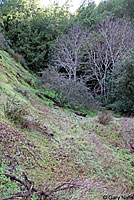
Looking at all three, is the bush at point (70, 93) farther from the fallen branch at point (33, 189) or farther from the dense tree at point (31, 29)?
the dense tree at point (31, 29)

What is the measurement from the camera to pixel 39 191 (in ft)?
Result: 7.09

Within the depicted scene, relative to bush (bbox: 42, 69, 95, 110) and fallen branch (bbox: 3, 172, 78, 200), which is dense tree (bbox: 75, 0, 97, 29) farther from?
fallen branch (bbox: 3, 172, 78, 200)

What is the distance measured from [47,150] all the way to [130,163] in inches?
80.5

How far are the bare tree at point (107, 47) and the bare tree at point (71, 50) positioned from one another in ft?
2.93

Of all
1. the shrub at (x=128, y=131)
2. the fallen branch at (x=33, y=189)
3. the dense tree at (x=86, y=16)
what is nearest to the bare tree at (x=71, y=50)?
the dense tree at (x=86, y=16)

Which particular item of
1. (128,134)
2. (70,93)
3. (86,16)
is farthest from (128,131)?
(86,16)

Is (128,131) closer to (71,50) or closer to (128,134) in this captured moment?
(128,134)

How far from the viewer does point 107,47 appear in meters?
16.5

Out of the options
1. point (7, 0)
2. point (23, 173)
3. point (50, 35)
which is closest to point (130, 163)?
point (23, 173)

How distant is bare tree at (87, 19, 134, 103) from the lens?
635 inches

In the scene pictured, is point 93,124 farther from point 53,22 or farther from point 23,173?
point 53,22

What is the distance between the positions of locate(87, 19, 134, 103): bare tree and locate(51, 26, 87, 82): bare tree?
892 mm

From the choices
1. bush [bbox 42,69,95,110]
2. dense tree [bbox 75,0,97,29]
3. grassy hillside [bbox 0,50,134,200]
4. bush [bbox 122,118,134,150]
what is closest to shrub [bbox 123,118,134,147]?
bush [bbox 122,118,134,150]

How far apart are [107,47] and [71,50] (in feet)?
10.8
